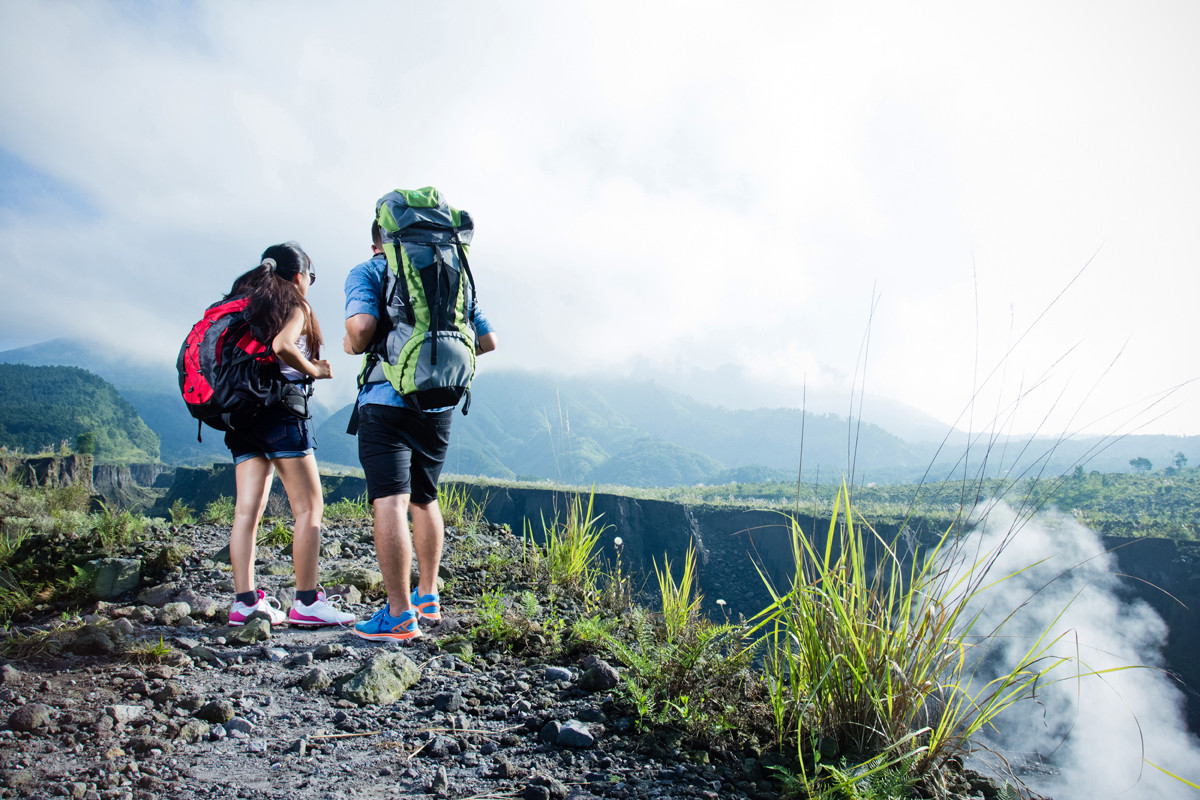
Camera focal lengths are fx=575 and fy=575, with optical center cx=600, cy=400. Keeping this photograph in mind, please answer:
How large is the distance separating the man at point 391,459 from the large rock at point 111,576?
6.23ft

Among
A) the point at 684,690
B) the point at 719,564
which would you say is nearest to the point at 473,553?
the point at 684,690

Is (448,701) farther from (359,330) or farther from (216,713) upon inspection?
(359,330)

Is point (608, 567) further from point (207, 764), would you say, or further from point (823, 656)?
point (207, 764)

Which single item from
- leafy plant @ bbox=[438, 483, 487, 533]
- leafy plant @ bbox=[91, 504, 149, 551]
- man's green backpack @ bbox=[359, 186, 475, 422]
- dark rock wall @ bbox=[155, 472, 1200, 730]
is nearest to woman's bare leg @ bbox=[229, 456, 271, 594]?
man's green backpack @ bbox=[359, 186, 475, 422]

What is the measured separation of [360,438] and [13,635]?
5.47ft

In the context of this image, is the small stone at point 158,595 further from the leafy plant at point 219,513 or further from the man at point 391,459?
the leafy plant at point 219,513

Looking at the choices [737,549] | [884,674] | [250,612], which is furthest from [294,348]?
[737,549]

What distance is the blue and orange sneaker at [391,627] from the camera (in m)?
2.83

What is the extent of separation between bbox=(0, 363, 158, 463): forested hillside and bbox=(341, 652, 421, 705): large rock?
9028cm

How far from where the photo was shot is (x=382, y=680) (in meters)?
2.24

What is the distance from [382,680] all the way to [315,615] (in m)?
1.07

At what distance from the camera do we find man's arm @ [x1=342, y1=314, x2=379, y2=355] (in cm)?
269

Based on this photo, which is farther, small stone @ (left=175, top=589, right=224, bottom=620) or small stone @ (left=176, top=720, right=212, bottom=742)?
small stone @ (left=175, top=589, right=224, bottom=620)

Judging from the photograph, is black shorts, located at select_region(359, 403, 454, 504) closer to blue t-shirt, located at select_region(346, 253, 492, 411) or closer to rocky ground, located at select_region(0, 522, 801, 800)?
blue t-shirt, located at select_region(346, 253, 492, 411)
